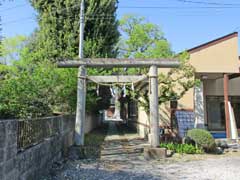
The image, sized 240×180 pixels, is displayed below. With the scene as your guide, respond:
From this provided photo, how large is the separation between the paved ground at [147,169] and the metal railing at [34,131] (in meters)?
1.00

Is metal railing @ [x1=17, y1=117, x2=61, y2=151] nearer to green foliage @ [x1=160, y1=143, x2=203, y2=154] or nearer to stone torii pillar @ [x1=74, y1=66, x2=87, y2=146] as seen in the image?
stone torii pillar @ [x1=74, y1=66, x2=87, y2=146]

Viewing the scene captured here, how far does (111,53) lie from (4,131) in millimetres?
12894

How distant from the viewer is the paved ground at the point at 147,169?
617cm

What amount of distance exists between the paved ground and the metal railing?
3.27 feet

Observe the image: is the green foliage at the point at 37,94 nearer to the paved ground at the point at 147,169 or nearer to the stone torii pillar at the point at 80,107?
the stone torii pillar at the point at 80,107

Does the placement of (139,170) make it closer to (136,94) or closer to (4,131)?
(4,131)

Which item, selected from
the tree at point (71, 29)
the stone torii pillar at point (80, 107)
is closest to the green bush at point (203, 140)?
the stone torii pillar at point (80, 107)

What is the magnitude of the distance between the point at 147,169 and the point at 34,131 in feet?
10.5

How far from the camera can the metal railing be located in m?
4.68

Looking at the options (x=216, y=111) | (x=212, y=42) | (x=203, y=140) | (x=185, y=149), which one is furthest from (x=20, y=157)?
(x=216, y=111)

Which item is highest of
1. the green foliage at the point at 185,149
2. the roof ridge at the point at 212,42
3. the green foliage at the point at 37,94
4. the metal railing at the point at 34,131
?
the roof ridge at the point at 212,42

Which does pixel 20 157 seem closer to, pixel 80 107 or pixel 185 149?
pixel 80 107

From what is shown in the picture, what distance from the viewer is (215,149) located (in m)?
9.99

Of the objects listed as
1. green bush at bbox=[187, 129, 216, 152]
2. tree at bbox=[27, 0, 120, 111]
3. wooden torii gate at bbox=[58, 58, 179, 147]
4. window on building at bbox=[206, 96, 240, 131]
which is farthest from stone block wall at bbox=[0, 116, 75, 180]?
window on building at bbox=[206, 96, 240, 131]
